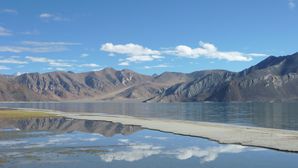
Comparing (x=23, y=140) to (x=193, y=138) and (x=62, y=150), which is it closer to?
(x=62, y=150)

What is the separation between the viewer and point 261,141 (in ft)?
172

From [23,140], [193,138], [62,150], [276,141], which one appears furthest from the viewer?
[193,138]

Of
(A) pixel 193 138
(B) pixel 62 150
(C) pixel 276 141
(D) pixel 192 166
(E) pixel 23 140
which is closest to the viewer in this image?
(D) pixel 192 166

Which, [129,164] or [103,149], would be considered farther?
[103,149]

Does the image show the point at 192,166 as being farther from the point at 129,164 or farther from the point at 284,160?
the point at 284,160

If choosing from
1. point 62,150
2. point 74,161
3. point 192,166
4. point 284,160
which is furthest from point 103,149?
point 284,160

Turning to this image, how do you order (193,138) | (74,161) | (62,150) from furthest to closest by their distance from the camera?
(193,138) < (62,150) < (74,161)

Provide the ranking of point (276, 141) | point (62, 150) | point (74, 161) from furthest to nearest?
1. point (276, 141)
2. point (62, 150)
3. point (74, 161)

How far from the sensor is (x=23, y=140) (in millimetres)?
55656

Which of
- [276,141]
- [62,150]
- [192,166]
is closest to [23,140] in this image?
[62,150]

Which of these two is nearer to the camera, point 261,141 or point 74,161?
point 74,161

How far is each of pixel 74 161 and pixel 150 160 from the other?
23.1 ft

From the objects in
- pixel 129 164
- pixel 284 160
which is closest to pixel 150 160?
pixel 129 164

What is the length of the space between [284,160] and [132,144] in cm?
2008
